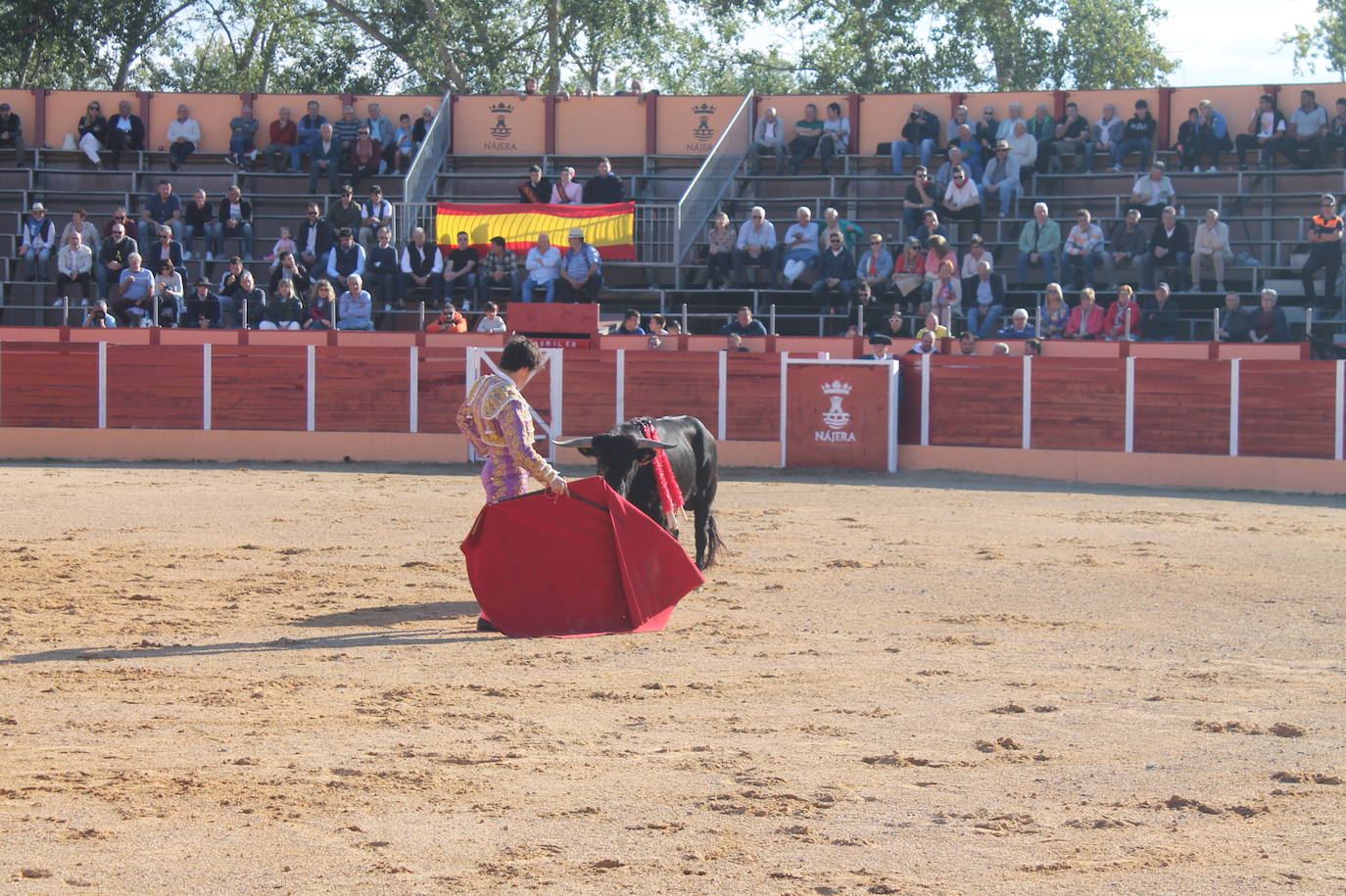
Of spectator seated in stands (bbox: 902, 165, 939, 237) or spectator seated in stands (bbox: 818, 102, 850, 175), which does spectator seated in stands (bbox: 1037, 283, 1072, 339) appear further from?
spectator seated in stands (bbox: 818, 102, 850, 175)

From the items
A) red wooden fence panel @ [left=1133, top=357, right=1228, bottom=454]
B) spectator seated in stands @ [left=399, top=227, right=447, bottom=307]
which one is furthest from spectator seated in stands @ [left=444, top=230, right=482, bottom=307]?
red wooden fence panel @ [left=1133, top=357, right=1228, bottom=454]

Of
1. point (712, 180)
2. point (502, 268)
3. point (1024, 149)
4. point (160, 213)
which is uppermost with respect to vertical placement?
point (1024, 149)

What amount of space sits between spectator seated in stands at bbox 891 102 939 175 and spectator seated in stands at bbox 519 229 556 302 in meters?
4.17

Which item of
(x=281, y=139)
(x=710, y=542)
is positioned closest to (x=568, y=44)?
(x=281, y=139)

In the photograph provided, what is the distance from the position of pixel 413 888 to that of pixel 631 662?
2567 mm

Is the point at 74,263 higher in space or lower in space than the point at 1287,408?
higher

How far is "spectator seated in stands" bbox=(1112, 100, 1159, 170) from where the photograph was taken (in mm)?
17266

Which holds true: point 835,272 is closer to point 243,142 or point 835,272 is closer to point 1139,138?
point 1139,138

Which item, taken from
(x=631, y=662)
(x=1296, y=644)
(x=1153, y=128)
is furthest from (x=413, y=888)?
(x=1153, y=128)

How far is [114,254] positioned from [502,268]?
400cm

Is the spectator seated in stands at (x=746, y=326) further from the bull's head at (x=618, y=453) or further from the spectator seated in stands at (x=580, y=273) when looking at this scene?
the bull's head at (x=618, y=453)

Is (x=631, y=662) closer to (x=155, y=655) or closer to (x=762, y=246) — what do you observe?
(x=155, y=655)

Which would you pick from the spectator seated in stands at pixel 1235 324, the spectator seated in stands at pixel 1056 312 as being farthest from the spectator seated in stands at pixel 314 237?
the spectator seated in stands at pixel 1235 324

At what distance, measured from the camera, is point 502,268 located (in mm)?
16547
